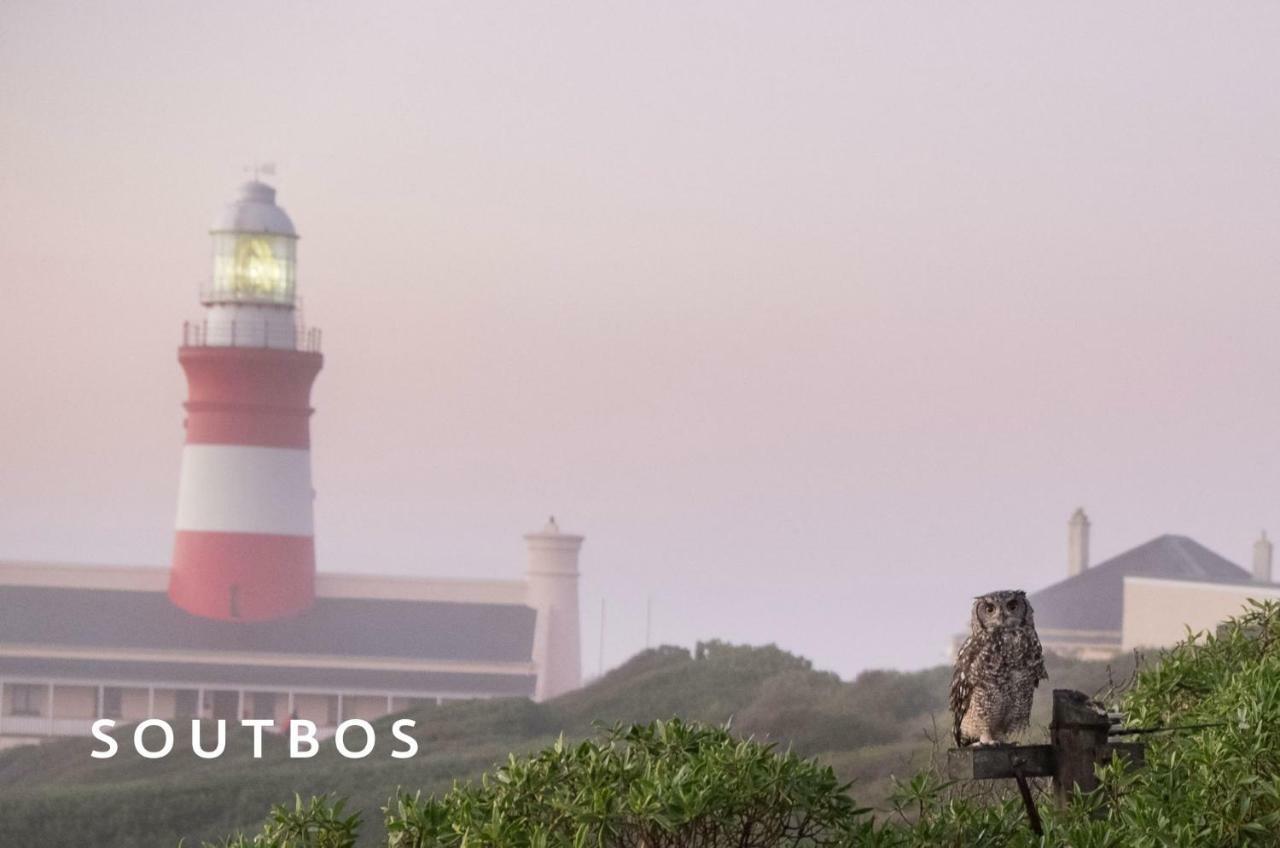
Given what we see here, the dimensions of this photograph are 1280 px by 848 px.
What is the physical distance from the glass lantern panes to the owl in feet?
130

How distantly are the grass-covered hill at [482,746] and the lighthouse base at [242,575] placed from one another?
3540 mm

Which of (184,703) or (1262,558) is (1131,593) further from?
(184,703)

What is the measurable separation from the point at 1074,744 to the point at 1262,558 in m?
40.2

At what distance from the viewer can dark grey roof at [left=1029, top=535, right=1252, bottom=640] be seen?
44.0 meters

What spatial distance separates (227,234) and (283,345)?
286 centimetres

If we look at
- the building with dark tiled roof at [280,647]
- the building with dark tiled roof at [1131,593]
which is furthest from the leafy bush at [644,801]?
the building with dark tiled roof at [280,647]

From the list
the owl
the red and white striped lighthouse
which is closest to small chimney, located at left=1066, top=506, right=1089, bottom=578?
the red and white striped lighthouse

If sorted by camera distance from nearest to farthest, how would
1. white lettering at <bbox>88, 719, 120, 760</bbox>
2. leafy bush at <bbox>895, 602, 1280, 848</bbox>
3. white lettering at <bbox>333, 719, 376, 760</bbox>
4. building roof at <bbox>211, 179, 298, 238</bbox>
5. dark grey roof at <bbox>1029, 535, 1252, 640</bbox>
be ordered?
1. leafy bush at <bbox>895, 602, 1280, 848</bbox>
2. white lettering at <bbox>333, 719, 376, 760</bbox>
3. white lettering at <bbox>88, 719, 120, 760</bbox>
4. dark grey roof at <bbox>1029, 535, 1252, 640</bbox>
5. building roof at <bbox>211, 179, 298, 238</bbox>

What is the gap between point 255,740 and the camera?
143 ft

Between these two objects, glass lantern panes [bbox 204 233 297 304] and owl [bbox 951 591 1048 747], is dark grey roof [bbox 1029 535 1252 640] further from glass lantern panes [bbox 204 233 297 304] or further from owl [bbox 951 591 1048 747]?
owl [bbox 951 591 1048 747]

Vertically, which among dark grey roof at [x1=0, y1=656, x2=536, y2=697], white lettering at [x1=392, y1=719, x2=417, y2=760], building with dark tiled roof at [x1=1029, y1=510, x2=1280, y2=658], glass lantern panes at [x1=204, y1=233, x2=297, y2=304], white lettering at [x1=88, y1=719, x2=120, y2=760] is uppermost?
glass lantern panes at [x1=204, y1=233, x2=297, y2=304]

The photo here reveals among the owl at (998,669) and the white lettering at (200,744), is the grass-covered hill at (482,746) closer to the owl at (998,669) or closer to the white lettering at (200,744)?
the white lettering at (200,744)

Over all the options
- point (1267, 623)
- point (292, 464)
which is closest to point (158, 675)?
point (292, 464)

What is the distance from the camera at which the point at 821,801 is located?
17.6 feet
